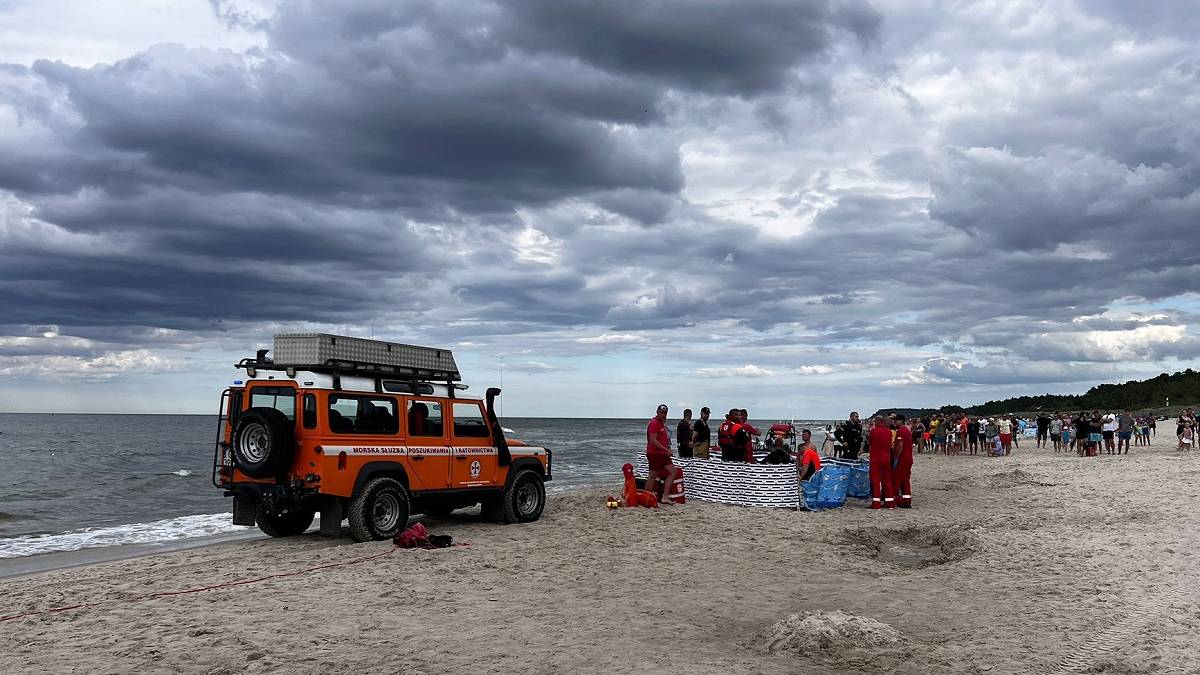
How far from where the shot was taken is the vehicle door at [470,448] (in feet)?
39.8

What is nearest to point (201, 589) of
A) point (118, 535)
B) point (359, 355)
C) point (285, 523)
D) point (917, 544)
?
point (359, 355)

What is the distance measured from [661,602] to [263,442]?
5.40m

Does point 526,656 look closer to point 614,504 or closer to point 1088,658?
point 1088,658

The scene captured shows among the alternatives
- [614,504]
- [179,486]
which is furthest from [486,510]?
[179,486]

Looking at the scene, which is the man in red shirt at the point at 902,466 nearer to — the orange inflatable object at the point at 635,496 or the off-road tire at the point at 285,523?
the orange inflatable object at the point at 635,496

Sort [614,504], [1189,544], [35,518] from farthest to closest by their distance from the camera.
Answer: [35,518], [614,504], [1189,544]

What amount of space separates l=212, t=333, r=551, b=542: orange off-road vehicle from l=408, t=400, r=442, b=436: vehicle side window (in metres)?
0.01

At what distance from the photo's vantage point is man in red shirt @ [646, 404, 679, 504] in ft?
46.7

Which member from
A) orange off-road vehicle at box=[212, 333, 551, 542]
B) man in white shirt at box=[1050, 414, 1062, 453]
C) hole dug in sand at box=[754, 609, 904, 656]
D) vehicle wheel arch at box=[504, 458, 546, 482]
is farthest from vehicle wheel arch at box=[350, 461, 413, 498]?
man in white shirt at box=[1050, 414, 1062, 453]

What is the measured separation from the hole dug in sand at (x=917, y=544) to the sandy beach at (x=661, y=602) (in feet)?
0.19

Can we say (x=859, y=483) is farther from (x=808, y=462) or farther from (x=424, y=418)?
(x=424, y=418)

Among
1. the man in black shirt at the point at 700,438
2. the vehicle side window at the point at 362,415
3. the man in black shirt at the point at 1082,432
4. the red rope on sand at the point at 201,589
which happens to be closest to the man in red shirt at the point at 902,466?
the man in black shirt at the point at 700,438

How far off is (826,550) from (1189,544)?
4.16 m

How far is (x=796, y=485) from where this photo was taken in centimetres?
1495
